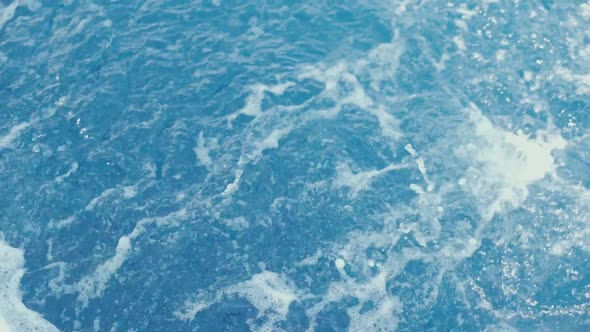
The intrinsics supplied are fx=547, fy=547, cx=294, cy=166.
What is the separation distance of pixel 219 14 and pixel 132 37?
3.35 m

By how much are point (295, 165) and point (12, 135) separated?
32.3ft

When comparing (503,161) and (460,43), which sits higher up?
(460,43)

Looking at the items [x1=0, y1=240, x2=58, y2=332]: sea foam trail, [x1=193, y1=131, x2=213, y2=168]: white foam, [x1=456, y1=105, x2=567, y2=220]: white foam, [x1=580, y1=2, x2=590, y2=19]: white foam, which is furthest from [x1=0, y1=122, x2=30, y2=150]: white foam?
[x1=580, y1=2, x2=590, y2=19]: white foam

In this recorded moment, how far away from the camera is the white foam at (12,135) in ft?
61.4

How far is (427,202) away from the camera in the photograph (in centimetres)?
1739

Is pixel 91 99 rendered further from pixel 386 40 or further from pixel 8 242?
pixel 386 40

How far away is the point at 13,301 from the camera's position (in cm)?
1639

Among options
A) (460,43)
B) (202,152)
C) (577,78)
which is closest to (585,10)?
(577,78)

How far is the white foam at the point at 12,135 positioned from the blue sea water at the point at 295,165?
0.23 ft

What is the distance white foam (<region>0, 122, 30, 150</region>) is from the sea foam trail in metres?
3.50

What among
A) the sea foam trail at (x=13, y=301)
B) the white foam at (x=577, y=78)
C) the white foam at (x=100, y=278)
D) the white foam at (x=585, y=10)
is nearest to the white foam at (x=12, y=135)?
the sea foam trail at (x=13, y=301)

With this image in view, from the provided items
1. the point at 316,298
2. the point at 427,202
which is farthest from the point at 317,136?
the point at 316,298

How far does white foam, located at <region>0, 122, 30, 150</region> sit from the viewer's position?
736 inches

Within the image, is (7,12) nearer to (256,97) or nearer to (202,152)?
(202,152)
